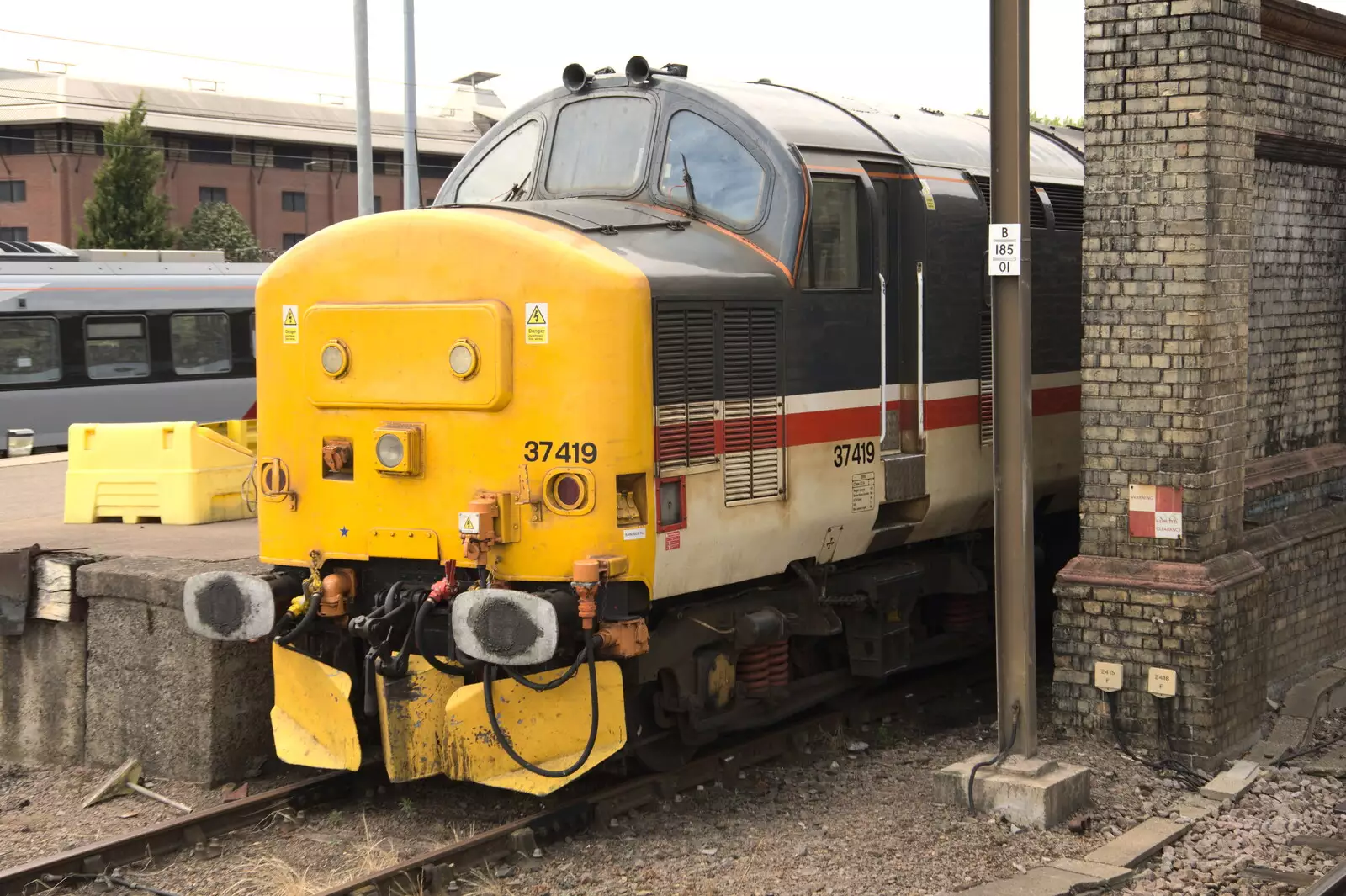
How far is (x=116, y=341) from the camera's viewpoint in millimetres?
22547

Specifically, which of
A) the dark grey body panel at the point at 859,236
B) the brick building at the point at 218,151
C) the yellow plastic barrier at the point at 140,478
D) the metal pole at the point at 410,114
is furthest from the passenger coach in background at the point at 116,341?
the brick building at the point at 218,151

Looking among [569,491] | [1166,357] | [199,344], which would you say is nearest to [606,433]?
[569,491]

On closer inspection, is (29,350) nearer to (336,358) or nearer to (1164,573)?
(336,358)

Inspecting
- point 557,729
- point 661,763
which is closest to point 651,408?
point 557,729

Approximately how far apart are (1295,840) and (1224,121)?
144 inches

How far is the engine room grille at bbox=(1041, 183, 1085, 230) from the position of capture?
10.1 m

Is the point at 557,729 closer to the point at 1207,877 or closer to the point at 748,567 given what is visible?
the point at 748,567

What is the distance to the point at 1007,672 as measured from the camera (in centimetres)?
764

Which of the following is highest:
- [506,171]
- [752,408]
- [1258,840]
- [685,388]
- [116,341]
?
[506,171]

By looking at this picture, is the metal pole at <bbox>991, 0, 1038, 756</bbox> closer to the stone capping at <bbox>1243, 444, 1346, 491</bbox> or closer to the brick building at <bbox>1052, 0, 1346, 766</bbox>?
the brick building at <bbox>1052, 0, 1346, 766</bbox>

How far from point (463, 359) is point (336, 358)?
72 centimetres

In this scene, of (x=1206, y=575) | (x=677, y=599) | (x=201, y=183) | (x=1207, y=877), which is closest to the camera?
(x=1207, y=877)

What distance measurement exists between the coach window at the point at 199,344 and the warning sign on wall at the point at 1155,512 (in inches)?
700

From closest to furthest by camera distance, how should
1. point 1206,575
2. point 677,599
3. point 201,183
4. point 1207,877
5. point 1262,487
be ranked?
point 1207,877, point 677,599, point 1206,575, point 1262,487, point 201,183
